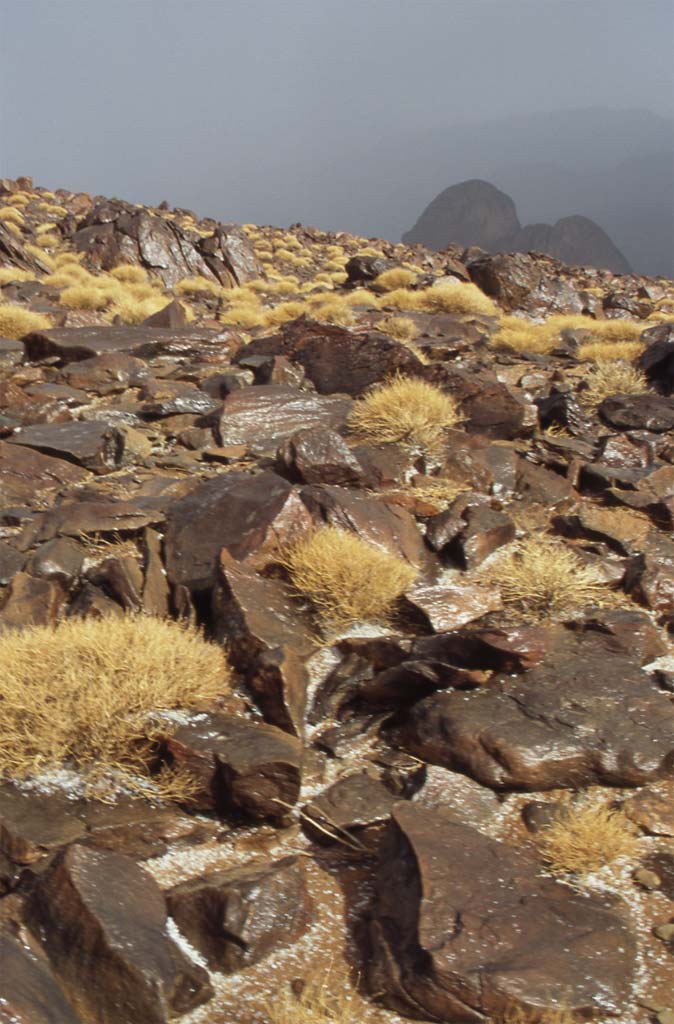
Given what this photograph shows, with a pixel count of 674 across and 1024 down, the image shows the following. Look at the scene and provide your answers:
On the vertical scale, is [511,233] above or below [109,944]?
above

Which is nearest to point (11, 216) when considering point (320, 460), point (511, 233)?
point (320, 460)

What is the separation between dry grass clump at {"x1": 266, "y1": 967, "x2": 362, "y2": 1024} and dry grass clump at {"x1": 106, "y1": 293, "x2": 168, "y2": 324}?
48.0ft

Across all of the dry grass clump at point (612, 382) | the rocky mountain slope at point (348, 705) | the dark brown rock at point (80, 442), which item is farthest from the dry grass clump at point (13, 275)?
the dry grass clump at point (612, 382)

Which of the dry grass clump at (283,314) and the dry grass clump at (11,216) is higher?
the dry grass clump at (11,216)

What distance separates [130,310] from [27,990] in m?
15.3

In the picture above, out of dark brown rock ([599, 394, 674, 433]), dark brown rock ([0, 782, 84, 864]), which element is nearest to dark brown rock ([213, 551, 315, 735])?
dark brown rock ([0, 782, 84, 864])

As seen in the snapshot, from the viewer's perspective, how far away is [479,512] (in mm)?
7355

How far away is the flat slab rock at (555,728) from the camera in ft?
16.2

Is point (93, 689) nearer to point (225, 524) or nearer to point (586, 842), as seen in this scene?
point (225, 524)

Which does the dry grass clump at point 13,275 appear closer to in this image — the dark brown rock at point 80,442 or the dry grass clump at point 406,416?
the dark brown rock at point 80,442

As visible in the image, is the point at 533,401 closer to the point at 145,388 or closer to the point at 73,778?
the point at 145,388

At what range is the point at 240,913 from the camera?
12.9 feet

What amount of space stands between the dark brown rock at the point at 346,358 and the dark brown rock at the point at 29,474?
12.9ft

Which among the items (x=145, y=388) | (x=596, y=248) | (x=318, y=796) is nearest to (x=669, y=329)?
(x=145, y=388)
